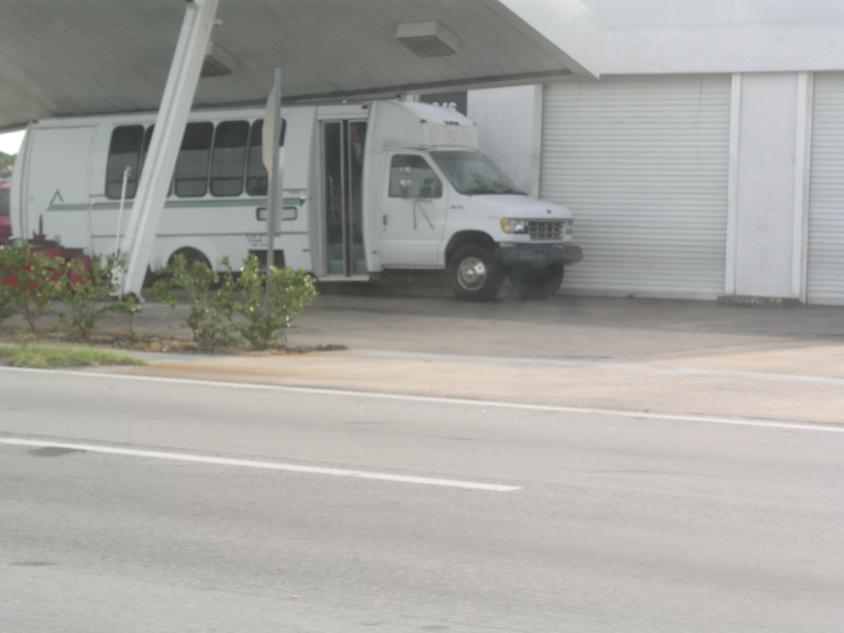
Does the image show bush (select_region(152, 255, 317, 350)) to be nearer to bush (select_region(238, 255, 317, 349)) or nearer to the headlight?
bush (select_region(238, 255, 317, 349))

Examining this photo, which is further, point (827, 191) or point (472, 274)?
point (827, 191)

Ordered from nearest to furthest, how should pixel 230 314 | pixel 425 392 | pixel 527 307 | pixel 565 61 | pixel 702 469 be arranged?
1. pixel 702 469
2. pixel 425 392
3. pixel 230 314
4. pixel 565 61
5. pixel 527 307

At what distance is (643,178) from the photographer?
2547 cm

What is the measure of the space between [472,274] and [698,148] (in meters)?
4.60

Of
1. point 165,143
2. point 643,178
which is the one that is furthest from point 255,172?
point 643,178

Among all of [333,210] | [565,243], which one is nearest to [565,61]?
[565,243]

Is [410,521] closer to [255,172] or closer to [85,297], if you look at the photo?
[85,297]

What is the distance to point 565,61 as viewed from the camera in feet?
71.5

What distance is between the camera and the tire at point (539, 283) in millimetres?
24500

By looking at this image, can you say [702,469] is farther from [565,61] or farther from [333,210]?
[333,210]

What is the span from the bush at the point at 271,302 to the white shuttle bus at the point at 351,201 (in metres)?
6.66

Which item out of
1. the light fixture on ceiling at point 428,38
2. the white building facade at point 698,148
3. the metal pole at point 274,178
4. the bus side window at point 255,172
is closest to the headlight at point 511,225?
the white building facade at point 698,148

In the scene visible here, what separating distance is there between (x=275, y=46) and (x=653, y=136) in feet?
21.5

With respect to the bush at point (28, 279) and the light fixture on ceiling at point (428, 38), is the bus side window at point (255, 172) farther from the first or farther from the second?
the bush at point (28, 279)
